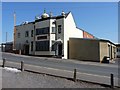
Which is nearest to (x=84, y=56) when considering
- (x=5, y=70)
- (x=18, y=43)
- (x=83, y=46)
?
(x=83, y=46)

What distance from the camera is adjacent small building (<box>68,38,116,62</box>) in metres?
41.3

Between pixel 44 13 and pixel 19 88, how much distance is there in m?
39.1

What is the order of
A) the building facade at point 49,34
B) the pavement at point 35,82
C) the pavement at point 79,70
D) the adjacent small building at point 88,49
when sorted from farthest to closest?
the building facade at point 49,34 → the adjacent small building at point 88,49 → the pavement at point 79,70 → the pavement at point 35,82

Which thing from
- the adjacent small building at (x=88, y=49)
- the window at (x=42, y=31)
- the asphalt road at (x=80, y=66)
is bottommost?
the asphalt road at (x=80, y=66)

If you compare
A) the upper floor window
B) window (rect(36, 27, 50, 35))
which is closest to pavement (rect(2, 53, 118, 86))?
the upper floor window

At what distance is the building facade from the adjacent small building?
1.39 meters

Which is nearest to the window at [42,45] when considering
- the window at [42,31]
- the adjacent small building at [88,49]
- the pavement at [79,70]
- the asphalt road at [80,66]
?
the window at [42,31]

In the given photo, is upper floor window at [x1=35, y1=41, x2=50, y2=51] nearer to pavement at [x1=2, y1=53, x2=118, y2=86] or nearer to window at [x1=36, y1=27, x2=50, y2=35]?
→ window at [x1=36, y1=27, x2=50, y2=35]

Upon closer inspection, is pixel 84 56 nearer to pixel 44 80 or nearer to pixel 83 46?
pixel 83 46

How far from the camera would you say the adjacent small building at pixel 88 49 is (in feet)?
135

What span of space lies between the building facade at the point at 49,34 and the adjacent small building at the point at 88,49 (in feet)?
4.57

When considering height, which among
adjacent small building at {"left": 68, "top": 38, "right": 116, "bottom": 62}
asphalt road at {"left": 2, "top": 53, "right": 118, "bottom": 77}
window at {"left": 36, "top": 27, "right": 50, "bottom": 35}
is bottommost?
asphalt road at {"left": 2, "top": 53, "right": 118, "bottom": 77}

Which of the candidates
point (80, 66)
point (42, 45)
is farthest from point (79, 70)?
point (42, 45)

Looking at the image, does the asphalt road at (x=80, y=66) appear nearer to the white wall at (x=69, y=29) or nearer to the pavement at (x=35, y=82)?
the pavement at (x=35, y=82)
